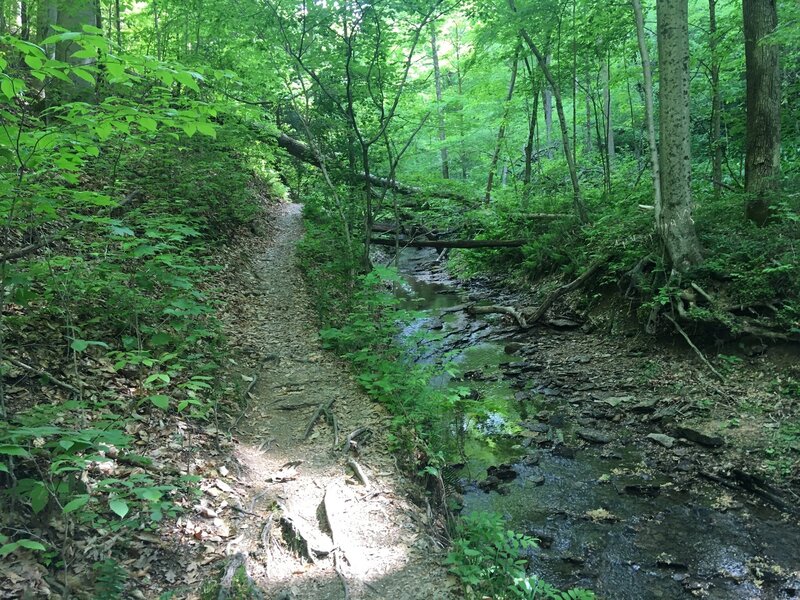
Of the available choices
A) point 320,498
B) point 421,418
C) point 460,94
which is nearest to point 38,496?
point 320,498

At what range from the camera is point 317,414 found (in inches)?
245

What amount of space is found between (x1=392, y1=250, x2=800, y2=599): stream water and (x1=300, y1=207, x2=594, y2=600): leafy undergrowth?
0.52 meters

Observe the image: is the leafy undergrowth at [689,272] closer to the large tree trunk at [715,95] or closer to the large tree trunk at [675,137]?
the large tree trunk at [675,137]

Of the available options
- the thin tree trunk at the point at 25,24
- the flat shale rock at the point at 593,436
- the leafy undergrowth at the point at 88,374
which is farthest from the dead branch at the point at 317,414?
the thin tree trunk at the point at 25,24

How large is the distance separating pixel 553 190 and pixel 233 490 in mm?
14801

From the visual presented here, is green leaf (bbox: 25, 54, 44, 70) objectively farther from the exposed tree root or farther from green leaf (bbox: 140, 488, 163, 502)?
the exposed tree root

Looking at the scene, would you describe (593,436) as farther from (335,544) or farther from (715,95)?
(715,95)

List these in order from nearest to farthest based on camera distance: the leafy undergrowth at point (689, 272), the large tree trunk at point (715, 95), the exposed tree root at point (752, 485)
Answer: the exposed tree root at point (752, 485) < the leafy undergrowth at point (689, 272) < the large tree trunk at point (715, 95)

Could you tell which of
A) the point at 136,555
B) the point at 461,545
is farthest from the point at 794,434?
the point at 136,555

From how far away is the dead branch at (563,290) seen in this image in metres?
11.1

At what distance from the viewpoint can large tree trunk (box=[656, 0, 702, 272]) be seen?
805 cm

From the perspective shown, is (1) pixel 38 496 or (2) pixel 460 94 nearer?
(1) pixel 38 496

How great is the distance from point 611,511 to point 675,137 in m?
6.53

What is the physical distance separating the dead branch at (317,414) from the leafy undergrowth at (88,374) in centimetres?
108
